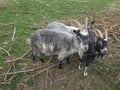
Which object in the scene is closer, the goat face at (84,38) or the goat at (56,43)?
the goat face at (84,38)

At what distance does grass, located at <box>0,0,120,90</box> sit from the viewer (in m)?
6.58

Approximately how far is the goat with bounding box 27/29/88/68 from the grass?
42 centimetres

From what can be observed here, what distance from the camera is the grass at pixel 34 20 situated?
658 centimetres

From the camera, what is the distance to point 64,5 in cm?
1115

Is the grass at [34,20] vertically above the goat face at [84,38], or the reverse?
the goat face at [84,38]

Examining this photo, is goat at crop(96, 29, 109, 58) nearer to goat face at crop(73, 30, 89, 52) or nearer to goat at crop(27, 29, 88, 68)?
goat face at crop(73, 30, 89, 52)

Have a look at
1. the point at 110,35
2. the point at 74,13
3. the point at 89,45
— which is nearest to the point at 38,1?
the point at 74,13

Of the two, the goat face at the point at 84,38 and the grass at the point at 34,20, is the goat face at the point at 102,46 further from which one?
the grass at the point at 34,20

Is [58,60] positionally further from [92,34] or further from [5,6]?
[5,6]

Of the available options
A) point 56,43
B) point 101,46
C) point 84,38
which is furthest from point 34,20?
point 101,46

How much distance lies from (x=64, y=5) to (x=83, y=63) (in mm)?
4724

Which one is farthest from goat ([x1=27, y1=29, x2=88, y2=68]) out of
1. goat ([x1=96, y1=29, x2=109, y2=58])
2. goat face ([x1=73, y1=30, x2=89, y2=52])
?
goat ([x1=96, y1=29, x2=109, y2=58])

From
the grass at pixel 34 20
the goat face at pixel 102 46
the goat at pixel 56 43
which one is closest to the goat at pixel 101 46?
the goat face at pixel 102 46

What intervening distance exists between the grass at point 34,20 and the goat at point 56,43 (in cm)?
42
